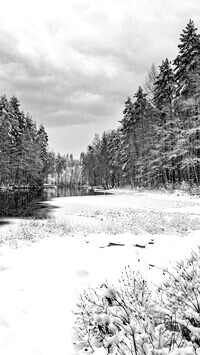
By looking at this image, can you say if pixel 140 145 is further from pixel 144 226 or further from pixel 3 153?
pixel 144 226

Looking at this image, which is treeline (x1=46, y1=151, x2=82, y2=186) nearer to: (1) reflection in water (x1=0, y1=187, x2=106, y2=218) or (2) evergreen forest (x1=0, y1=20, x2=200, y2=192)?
(2) evergreen forest (x1=0, y1=20, x2=200, y2=192)

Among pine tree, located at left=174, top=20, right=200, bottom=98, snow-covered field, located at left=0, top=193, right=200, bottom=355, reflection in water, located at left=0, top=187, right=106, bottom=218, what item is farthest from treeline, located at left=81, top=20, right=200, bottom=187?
snow-covered field, located at left=0, top=193, right=200, bottom=355

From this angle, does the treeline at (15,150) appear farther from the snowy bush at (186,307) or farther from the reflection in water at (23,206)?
the snowy bush at (186,307)

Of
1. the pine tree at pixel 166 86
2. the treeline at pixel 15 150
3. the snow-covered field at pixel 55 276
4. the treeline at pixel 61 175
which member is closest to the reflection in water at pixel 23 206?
the snow-covered field at pixel 55 276

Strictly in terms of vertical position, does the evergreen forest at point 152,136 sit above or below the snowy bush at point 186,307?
above

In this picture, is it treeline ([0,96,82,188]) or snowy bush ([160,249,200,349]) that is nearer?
snowy bush ([160,249,200,349])

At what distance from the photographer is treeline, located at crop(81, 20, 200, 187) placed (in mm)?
25125

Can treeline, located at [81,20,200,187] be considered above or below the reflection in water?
above

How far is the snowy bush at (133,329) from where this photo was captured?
2236mm

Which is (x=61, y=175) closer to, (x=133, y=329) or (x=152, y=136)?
(x=152, y=136)

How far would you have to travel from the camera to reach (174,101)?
1155 inches

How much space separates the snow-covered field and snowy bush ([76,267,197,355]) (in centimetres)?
41

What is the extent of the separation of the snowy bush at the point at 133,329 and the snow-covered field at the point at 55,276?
41 cm

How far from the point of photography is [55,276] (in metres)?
5.58
